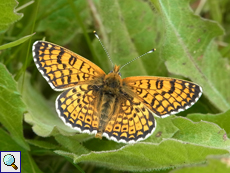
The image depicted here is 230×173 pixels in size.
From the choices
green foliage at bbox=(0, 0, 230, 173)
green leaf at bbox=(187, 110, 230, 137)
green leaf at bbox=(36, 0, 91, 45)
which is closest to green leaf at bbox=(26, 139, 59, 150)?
green foliage at bbox=(0, 0, 230, 173)

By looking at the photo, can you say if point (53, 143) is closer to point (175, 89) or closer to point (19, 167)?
point (19, 167)

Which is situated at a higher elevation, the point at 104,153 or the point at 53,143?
the point at 104,153

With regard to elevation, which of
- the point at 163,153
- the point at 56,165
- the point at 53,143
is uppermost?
the point at 163,153

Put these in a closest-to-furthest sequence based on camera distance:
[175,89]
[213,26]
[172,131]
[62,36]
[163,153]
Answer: [163,153] → [172,131] → [175,89] → [213,26] → [62,36]

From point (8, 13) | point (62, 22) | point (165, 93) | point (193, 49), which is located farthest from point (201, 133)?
point (62, 22)

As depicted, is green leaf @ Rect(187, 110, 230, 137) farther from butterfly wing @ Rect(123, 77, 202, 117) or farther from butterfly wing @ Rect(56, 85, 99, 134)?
butterfly wing @ Rect(56, 85, 99, 134)

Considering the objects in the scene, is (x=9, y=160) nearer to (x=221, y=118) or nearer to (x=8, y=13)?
(x=8, y=13)

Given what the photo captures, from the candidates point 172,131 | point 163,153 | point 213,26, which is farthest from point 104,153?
point 213,26

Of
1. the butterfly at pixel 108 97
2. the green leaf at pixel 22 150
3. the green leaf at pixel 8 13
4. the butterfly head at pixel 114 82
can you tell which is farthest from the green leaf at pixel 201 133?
the green leaf at pixel 8 13
